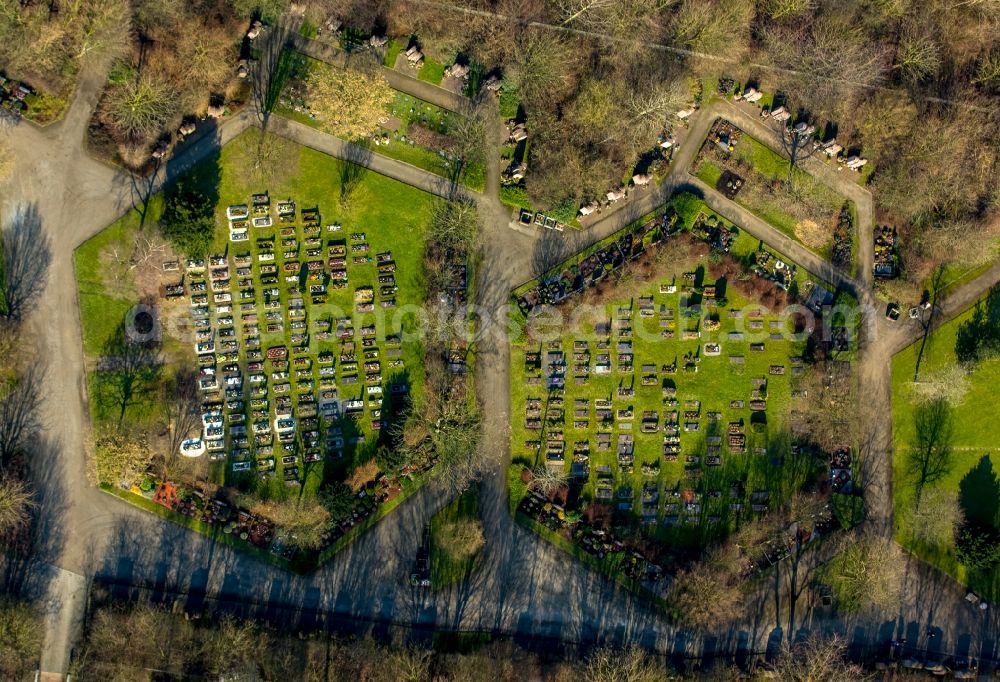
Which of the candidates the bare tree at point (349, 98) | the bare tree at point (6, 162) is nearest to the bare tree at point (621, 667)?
the bare tree at point (349, 98)

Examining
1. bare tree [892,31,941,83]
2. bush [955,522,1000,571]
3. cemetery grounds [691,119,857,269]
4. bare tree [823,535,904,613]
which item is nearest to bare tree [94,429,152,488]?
cemetery grounds [691,119,857,269]

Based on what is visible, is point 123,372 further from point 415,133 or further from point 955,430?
point 955,430

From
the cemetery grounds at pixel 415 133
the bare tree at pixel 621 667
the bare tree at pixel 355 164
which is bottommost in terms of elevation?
the bare tree at pixel 621 667

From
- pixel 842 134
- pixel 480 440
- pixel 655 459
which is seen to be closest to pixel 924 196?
pixel 842 134

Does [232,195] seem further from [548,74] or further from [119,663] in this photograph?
[119,663]

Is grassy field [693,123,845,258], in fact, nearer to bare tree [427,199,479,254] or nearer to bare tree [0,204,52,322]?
bare tree [427,199,479,254]

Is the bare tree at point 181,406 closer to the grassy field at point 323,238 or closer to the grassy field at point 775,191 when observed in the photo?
the grassy field at point 323,238
